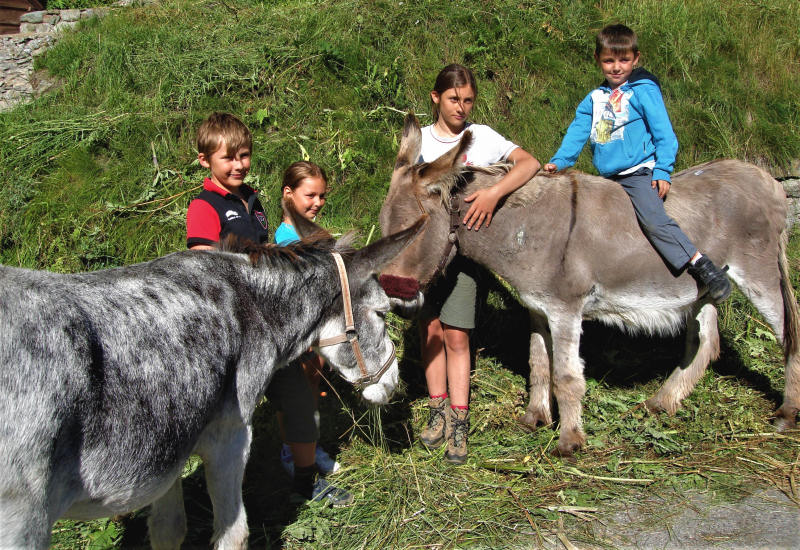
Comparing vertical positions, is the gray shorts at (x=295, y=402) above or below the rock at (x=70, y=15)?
below

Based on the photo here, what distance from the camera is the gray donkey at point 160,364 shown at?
170cm

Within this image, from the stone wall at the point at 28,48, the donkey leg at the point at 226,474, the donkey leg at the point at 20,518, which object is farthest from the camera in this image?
the stone wall at the point at 28,48

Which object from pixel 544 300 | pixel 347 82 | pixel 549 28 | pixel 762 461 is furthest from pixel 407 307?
pixel 549 28

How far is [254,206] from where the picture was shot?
10.6 feet

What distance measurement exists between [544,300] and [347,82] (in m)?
4.10

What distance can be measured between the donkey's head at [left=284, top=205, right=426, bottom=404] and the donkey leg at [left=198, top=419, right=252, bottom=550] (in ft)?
1.74

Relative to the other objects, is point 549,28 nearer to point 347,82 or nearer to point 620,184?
point 347,82

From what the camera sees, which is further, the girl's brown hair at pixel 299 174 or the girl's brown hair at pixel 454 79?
the girl's brown hair at pixel 454 79

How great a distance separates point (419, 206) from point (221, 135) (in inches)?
47.2

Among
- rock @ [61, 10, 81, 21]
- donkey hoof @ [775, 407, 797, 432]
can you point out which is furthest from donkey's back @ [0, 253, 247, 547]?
rock @ [61, 10, 81, 21]

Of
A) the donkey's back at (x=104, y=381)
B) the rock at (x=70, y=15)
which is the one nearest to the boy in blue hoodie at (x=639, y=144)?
the donkey's back at (x=104, y=381)

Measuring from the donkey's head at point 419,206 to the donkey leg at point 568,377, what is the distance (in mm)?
865

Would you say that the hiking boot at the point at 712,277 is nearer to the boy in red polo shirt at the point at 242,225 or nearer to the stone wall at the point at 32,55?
the boy in red polo shirt at the point at 242,225

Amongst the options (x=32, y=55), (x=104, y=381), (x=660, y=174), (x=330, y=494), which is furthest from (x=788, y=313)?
(x=32, y=55)
